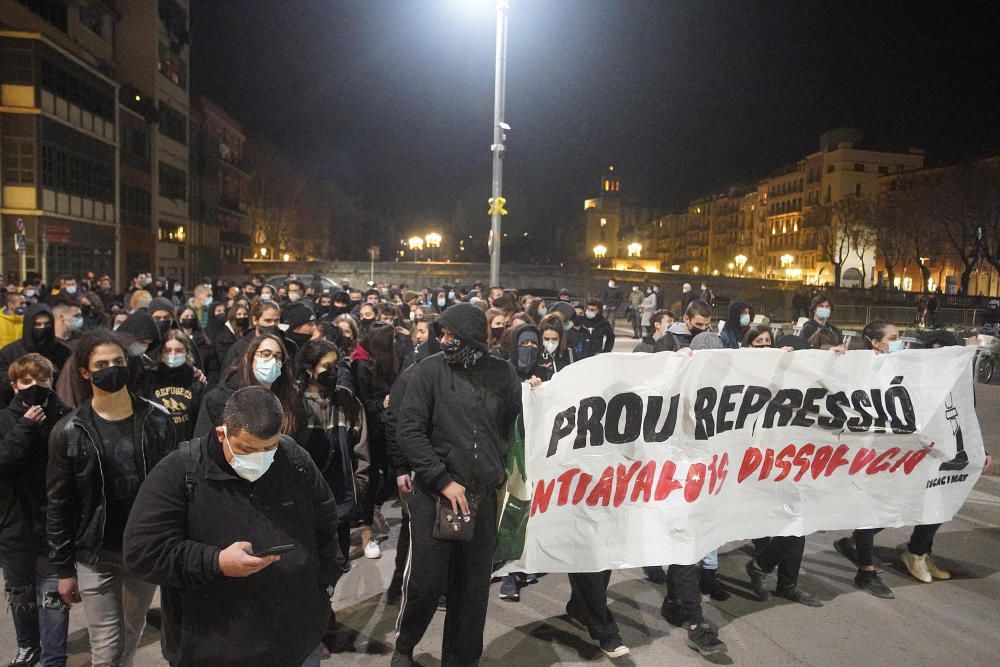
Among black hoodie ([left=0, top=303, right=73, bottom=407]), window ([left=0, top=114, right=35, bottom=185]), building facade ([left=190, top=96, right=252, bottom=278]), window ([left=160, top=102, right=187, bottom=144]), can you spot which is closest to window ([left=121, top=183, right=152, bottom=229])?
window ([left=160, top=102, right=187, bottom=144])

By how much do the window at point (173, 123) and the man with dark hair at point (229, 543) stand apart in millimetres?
48295

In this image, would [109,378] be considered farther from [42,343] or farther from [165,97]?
[165,97]

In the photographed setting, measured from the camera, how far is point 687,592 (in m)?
4.68

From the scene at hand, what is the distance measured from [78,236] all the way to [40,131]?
17.7ft

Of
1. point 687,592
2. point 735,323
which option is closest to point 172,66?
point 735,323

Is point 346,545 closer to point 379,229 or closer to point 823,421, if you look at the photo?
point 823,421

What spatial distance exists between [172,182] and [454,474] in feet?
162

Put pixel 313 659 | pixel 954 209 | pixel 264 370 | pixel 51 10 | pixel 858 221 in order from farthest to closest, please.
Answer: pixel 858 221 → pixel 954 209 → pixel 51 10 → pixel 264 370 → pixel 313 659

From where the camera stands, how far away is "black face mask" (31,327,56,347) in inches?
247

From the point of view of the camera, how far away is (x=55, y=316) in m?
6.77

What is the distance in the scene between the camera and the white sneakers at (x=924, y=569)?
578cm

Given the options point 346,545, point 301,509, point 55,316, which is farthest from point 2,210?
point 301,509

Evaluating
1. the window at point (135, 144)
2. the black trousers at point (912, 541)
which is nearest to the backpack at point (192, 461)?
the black trousers at point (912, 541)

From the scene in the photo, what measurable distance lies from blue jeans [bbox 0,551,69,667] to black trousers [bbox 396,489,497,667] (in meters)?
1.76
